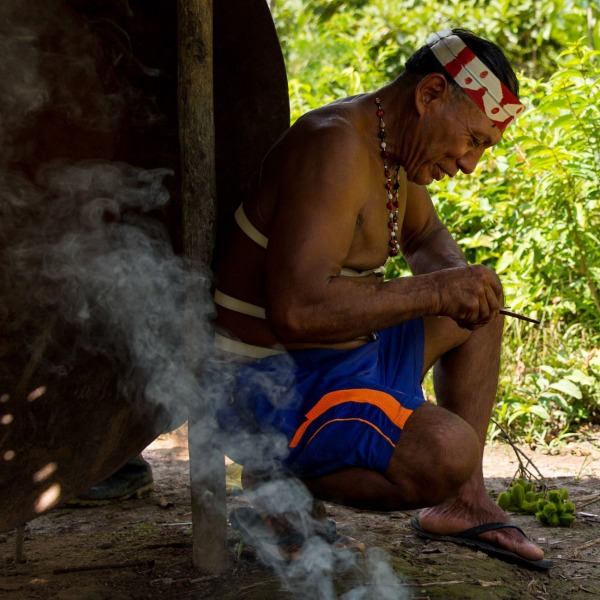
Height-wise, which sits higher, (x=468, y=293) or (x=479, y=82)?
(x=479, y=82)

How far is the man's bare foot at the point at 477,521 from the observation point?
2385 mm

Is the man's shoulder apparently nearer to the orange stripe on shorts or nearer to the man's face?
the man's face

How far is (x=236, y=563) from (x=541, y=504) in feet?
3.70

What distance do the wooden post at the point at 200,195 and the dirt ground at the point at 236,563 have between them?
11 cm

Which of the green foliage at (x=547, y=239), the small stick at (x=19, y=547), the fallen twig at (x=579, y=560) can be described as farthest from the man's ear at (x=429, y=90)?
the green foliage at (x=547, y=239)

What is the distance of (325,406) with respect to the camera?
6.77 feet

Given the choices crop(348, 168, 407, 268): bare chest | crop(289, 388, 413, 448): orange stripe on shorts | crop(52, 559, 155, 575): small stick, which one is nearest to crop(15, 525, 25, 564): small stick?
crop(52, 559, 155, 575): small stick

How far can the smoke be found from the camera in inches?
85.3

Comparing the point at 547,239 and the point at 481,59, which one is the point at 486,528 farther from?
the point at 547,239

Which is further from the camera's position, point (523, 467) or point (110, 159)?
point (523, 467)

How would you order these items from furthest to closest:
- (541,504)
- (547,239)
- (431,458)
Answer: (547,239) < (541,504) < (431,458)

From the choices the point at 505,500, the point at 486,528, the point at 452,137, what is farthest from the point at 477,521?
the point at 452,137

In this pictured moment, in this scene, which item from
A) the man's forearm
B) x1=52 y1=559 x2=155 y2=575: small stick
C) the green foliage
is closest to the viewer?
x1=52 y1=559 x2=155 y2=575: small stick

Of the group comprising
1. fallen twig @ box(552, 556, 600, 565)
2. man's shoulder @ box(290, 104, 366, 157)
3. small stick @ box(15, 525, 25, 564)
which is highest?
man's shoulder @ box(290, 104, 366, 157)
